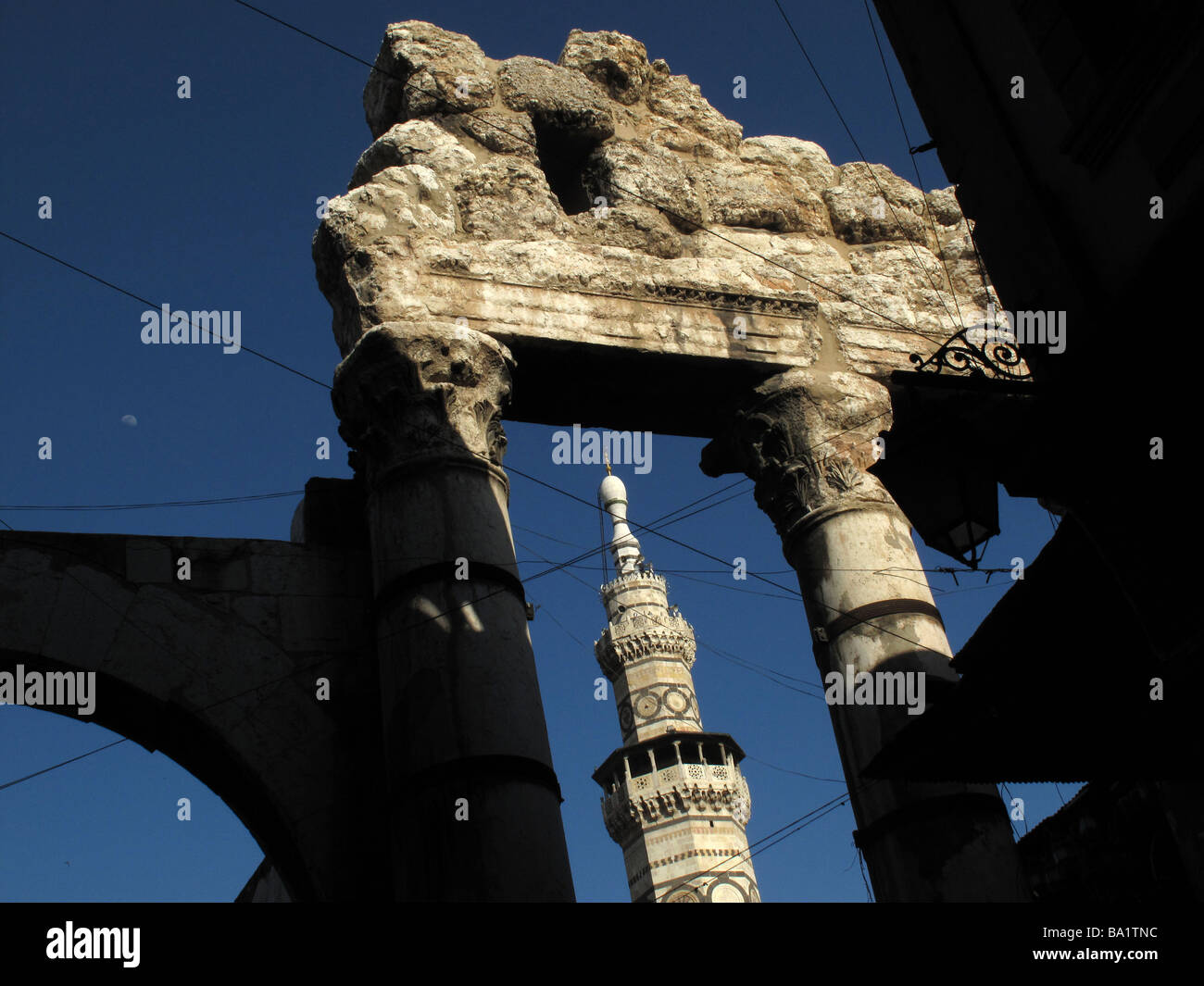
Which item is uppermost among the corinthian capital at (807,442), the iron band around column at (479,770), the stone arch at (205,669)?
the corinthian capital at (807,442)

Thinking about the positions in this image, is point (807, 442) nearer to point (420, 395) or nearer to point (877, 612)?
point (877, 612)

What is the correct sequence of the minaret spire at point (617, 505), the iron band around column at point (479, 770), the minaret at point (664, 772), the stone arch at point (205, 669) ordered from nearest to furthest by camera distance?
the iron band around column at point (479, 770)
the stone arch at point (205, 669)
the minaret at point (664, 772)
the minaret spire at point (617, 505)

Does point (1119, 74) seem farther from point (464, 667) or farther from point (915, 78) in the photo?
point (464, 667)

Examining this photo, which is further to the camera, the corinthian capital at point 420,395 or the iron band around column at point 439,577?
the corinthian capital at point 420,395

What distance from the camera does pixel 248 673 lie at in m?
6.89

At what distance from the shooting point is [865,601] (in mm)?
7602

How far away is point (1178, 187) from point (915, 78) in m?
2.38

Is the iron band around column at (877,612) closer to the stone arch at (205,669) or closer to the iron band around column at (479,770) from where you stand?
the iron band around column at (479,770)

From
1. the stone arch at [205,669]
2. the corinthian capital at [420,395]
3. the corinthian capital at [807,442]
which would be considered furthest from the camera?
the corinthian capital at [807,442]

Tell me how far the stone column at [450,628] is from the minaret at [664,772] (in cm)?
2620

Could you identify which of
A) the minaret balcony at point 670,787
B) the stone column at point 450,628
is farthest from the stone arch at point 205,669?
the minaret balcony at point 670,787

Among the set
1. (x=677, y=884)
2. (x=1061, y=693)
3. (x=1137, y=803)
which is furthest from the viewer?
(x=677, y=884)

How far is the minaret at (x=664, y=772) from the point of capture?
35.4 meters

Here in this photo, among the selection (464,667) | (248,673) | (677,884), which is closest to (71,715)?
(248,673)
